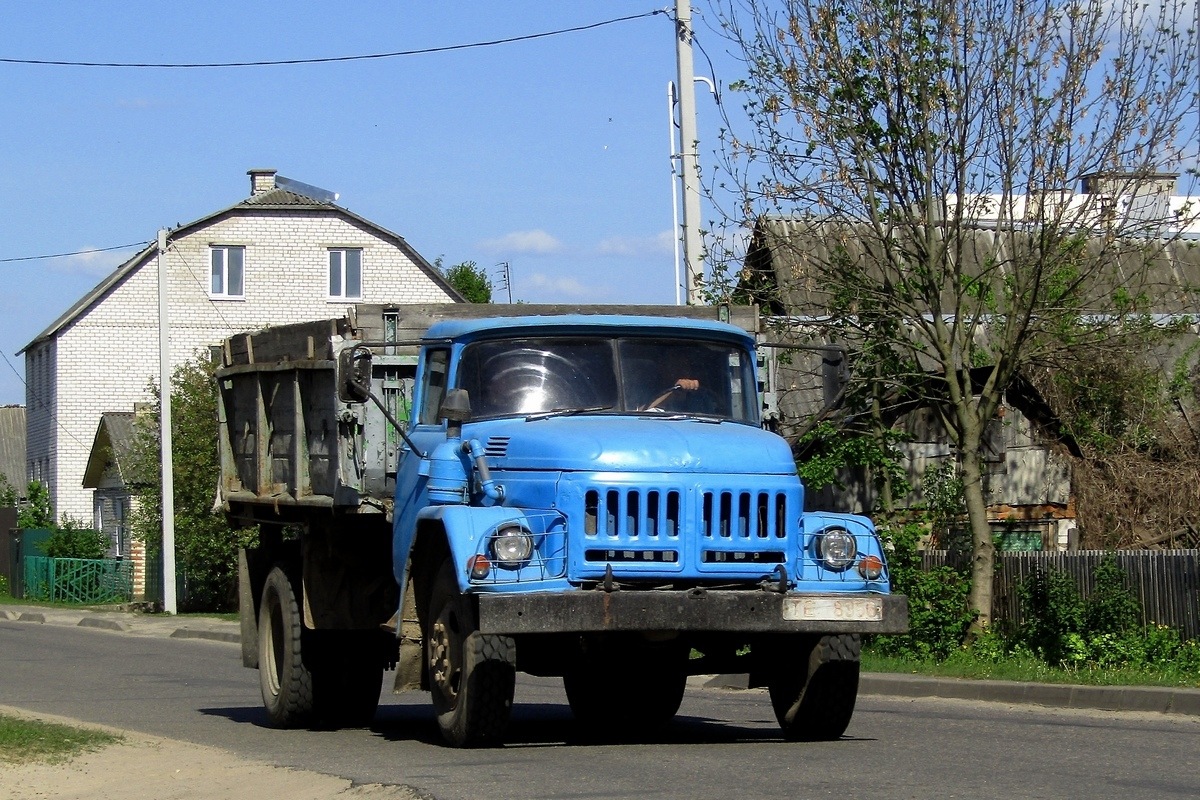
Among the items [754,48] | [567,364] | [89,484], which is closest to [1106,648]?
[754,48]

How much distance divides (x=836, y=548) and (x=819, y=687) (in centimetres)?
85

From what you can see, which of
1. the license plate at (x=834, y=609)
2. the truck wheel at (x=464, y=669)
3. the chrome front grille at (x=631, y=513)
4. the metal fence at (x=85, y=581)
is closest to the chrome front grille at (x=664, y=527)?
the chrome front grille at (x=631, y=513)

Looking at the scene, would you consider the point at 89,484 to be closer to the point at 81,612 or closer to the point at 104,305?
the point at 104,305

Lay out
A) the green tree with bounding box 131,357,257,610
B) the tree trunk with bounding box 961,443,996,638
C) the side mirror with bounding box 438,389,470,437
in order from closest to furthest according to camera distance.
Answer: the side mirror with bounding box 438,389,470,437, the tree trunk with bounding box 961,443,996,638, the green tree with bounding box 131,357,257,610

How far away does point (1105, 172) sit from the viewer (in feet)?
57.0

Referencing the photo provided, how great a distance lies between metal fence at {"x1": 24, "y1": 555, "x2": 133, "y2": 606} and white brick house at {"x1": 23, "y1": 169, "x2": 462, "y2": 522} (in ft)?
36.2

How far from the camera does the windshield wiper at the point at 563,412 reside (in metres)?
10.5

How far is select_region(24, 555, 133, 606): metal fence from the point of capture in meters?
43.1

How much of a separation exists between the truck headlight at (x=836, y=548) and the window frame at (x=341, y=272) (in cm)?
4821

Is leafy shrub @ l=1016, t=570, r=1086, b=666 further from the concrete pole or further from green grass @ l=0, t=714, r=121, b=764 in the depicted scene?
the concrete pole

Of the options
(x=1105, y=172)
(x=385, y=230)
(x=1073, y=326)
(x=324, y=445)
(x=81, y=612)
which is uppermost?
(x=385, y=230)

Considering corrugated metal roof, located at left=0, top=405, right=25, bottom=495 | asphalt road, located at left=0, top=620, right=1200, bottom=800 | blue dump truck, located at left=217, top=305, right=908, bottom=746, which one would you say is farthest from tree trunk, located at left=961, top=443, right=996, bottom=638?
corrugated metal roof, located at left=0, top=405, right=25, bottom=495

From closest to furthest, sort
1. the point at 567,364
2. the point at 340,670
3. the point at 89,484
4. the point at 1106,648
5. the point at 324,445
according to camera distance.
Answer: the point at 567,364 → the point at 324,445 → the point at 340,670 → the point at 1106,648 → the point at 89,484

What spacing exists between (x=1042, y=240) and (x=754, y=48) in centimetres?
339
